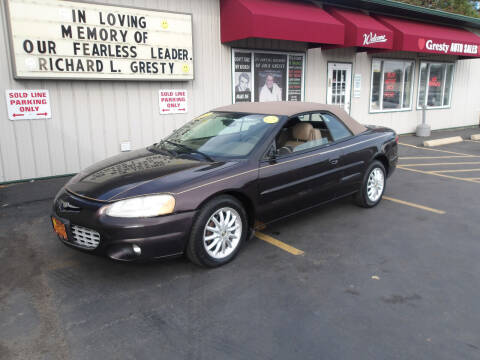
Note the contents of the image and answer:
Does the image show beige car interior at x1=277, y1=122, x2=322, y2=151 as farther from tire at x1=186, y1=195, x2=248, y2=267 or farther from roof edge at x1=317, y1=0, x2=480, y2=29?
A: roof edge at x1=317, y1=0, x2=480, y2=29

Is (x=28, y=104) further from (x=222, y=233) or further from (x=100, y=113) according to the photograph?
(x=222, y=233)

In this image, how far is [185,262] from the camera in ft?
12.9

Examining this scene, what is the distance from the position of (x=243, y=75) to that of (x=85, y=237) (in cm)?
719

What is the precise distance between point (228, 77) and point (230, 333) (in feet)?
24.8

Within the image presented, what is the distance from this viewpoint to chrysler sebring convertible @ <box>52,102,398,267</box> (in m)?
3.32

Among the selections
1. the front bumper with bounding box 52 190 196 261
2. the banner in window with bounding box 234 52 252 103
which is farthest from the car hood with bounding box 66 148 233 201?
the banner in window with bounding box 234 52 252 103

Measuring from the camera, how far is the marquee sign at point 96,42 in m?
6.55

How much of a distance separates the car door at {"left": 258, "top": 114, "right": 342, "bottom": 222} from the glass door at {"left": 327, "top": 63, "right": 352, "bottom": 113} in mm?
7313

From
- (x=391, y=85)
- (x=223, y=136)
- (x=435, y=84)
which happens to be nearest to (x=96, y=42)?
(x=223, y=136)

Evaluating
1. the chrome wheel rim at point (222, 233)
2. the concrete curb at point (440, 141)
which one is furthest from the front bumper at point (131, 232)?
the concrete curb at point (440, 141)

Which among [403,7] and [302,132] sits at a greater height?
[403,7]

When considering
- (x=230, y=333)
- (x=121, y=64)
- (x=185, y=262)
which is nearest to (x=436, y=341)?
(x=230, y=333)

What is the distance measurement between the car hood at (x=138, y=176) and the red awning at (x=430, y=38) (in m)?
9.93

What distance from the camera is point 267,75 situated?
1017 centimetres
